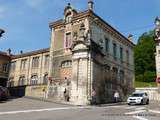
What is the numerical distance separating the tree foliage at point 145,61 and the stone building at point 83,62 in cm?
2088

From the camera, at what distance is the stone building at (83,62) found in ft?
96.1

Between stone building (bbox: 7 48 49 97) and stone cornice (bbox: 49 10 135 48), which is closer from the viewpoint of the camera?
stone cornice (bbox: 49 10 135 48)

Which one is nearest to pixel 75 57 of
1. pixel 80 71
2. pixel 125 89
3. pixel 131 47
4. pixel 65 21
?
pixel 80 71

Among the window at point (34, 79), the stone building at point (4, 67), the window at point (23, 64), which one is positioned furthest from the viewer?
the stone building at point (4, 67)

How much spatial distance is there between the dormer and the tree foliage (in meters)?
32.9

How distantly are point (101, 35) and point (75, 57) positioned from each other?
564 centimetres

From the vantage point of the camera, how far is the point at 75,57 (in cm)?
3016

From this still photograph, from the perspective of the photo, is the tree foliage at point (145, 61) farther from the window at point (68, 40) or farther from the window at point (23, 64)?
the window at point (68, 40)

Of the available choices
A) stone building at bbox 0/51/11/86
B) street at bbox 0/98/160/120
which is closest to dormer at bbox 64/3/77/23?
street at bbox 0/98/160/120

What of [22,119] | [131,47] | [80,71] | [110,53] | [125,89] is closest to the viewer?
[22,119]

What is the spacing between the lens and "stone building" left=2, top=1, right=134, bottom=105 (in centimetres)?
2930

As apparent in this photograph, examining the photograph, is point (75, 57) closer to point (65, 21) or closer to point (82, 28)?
point (82, 28)

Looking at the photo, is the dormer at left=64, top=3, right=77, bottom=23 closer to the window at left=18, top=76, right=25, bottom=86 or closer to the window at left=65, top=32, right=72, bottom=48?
the window at left=65, top=32, right=72, bottom=48

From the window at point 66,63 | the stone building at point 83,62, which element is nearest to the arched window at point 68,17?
the stone building at point 83,62
